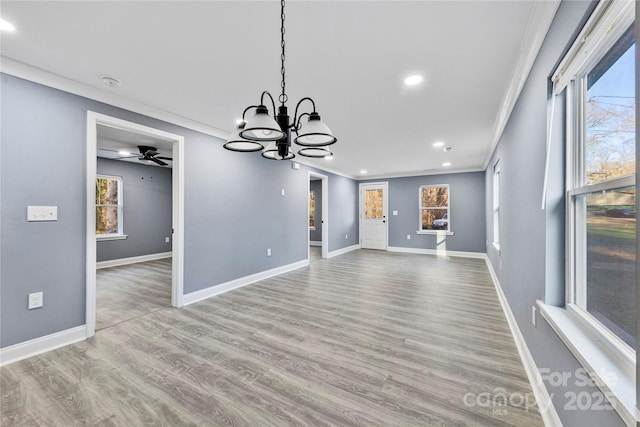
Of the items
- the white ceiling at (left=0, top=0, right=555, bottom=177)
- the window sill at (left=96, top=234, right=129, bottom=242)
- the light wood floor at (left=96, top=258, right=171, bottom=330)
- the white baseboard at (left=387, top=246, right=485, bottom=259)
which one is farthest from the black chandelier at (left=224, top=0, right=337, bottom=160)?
the white baseboard at (left=387, top=246, right=485, bottom=259)

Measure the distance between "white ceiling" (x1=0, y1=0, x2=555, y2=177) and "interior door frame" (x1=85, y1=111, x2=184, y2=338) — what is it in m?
0.31

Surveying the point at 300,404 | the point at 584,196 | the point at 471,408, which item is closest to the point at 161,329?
the point at 300,404

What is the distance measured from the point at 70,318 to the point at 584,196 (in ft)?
13.1

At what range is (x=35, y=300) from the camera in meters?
2.26

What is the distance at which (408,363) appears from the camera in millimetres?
2074

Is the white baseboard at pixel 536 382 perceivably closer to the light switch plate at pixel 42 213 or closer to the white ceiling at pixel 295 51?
the white ceiling at pixel 295 51

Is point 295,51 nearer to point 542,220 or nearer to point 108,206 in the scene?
point 542,220

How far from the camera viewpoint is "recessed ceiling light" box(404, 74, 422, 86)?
2350 mm

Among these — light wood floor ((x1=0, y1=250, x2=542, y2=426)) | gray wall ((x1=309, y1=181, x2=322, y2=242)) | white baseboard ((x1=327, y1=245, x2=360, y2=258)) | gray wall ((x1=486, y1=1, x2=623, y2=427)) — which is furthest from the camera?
gray wall ((x1=309, y1=181, x2=322, y2=242))

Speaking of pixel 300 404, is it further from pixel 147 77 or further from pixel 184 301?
pixel 147 77

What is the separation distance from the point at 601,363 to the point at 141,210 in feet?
25.0

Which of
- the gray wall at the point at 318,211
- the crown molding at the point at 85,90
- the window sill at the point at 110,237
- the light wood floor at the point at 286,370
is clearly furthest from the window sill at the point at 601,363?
the gray wall at the point at 318,211

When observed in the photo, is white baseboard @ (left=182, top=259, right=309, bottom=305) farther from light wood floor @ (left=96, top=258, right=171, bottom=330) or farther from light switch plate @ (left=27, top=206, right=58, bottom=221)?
light switch plate @ (left=27, top=206, right=58, bottom=221)

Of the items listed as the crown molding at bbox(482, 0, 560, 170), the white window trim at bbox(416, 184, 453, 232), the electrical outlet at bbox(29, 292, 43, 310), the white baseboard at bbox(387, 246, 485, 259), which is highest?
the crown molding at bbox(482, 0, 560, 170)
